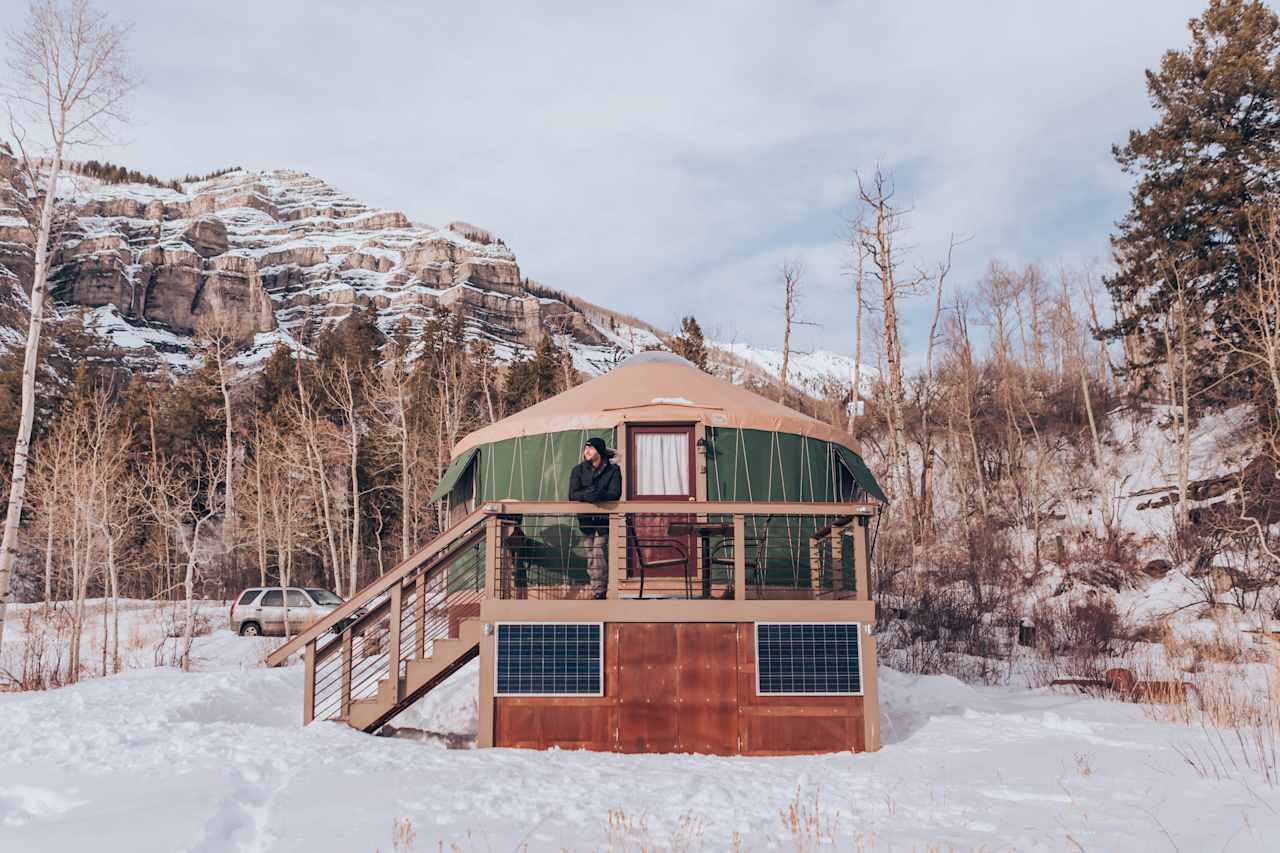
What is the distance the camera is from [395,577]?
6.62 meters

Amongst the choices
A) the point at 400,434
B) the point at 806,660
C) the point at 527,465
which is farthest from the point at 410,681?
the point at 400,434

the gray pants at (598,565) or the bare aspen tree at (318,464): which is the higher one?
the bare aspen tree at (318,464)

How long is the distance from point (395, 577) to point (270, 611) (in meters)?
10.5

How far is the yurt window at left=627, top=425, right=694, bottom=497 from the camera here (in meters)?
9.11

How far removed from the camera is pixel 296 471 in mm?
24516

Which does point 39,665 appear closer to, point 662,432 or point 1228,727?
point 662,432

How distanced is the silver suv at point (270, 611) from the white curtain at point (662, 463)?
350 inches

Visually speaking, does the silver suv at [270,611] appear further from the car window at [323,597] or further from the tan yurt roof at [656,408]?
the tan yurt roof at [656,408]

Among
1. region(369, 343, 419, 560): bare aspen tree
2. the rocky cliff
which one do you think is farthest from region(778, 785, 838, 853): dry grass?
the rocky cliff

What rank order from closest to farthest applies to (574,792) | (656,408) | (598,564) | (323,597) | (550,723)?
1. (574,792)
2. (550,723)
3. (598,564)
4. (656,408)
5. (323,597)

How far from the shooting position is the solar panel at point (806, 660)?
6293 millimetres

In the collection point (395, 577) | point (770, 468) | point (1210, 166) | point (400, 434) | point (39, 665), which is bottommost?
point (39, 665)

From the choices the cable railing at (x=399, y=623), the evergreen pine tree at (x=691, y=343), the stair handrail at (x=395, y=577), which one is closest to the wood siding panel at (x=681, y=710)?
the cable railing at (x=399, y=623)

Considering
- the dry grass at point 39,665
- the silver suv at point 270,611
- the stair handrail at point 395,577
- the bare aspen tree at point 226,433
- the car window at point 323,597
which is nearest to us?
the stair handrail at point 395,577
